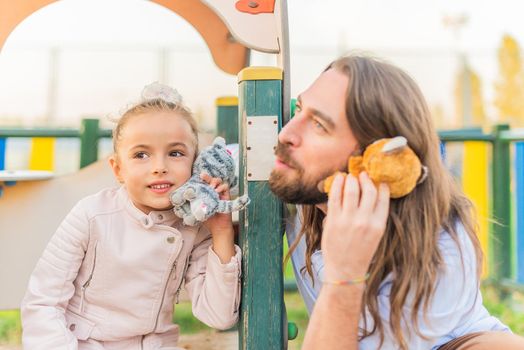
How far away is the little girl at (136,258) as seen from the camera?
5.03 feet

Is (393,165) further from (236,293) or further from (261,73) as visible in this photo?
(236,293)

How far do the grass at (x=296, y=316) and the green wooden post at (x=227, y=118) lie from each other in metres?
1.25

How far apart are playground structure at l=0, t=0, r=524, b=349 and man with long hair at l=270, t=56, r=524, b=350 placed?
0.13 metres

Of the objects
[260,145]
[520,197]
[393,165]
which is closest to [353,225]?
[393,165]

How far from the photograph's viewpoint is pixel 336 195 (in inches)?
49.9

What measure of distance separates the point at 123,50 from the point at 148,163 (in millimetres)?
7596

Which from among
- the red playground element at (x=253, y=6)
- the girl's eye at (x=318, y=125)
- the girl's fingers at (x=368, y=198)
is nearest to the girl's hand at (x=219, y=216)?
the girl's eye at (x=318, y=125)

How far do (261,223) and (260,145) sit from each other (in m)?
0.22

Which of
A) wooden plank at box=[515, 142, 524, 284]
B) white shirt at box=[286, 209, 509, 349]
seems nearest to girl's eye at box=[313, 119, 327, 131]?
white shirt at box=[286, 209, 509, 349]

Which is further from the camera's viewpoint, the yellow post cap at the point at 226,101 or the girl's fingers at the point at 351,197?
the yellow post cap at the point at 226,101

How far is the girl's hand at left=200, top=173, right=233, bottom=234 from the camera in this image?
5.03ft

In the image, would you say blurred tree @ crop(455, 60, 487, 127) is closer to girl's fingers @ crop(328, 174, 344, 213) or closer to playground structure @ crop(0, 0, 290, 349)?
playground structure @ crop(0, 0, 290, 349)

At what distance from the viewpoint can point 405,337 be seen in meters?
1.34

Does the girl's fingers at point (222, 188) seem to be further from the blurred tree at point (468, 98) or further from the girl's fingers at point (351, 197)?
the blurred tree at point (468, 98)
